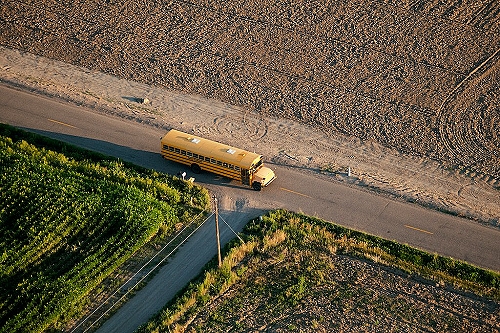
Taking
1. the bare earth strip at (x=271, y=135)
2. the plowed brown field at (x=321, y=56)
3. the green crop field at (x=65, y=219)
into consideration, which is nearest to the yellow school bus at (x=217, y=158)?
the green crop field at (x=65, y=219)

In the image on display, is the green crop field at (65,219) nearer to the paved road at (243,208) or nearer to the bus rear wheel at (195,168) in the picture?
the bus rear wheel at (195,168)

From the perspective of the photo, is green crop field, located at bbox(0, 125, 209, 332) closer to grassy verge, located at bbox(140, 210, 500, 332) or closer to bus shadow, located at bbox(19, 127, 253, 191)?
bus shadow, located at bbox(19, 127, 253, 191)

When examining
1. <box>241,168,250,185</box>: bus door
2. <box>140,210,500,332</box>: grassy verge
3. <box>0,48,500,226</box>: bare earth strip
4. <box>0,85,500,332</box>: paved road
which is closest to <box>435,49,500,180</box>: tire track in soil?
<box>0,48,500,226</box>: bare earth strip

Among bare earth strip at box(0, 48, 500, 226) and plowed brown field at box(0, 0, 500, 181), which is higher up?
plowed brown field at box(0, 0, 500, 181)

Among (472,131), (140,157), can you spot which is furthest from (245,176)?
(472,131)

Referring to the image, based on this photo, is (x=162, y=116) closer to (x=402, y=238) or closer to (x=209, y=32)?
(x=209, y=32)

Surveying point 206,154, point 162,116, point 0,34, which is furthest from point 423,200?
point 0,34
